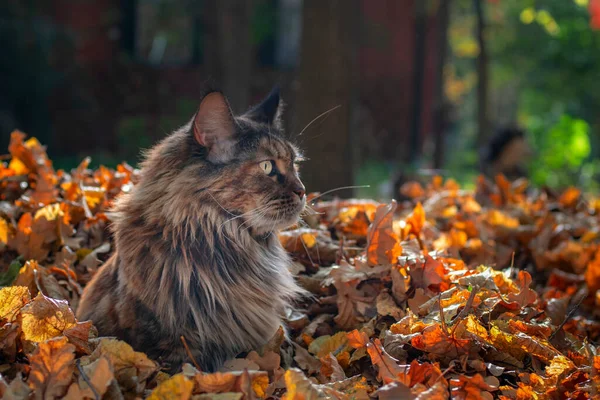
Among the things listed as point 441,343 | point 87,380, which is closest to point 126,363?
point 87,380

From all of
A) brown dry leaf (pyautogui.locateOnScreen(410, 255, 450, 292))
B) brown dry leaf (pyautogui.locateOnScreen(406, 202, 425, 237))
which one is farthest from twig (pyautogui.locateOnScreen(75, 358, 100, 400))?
brown dry leaf (pyautogui.locateOnScreen(406, 202, 425, 237))

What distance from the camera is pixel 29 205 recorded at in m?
4.50

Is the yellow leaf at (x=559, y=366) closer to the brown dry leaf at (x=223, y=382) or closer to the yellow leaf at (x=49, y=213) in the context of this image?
the brown dry leaf at (x=223, y=382)

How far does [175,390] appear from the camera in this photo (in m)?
2.58

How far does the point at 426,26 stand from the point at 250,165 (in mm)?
16413

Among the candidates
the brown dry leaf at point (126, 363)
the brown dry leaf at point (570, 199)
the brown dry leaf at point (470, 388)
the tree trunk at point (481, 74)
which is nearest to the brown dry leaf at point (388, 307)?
the brown dry leaf at point (470, 388)

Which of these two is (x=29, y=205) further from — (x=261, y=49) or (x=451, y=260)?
(x=261, y=49)

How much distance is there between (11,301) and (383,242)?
1.91 meters

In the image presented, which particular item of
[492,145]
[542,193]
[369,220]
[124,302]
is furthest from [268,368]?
[492,145]

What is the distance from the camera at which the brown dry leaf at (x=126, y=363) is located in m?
2.87

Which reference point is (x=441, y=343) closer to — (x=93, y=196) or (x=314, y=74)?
(x=93, y=196)

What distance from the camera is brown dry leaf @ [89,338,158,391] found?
9.41ft

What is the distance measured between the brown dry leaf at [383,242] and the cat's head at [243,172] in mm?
549

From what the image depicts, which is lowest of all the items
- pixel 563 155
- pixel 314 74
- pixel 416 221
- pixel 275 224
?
pixel 563 155
